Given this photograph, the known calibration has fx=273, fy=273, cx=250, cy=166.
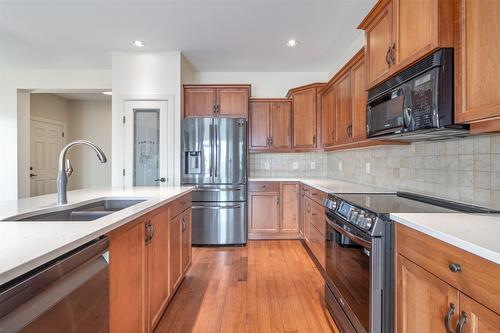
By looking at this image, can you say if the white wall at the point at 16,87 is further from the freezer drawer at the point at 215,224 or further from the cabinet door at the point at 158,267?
the cabinet door at the point at 158,267

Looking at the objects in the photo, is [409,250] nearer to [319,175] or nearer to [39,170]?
[319,175]

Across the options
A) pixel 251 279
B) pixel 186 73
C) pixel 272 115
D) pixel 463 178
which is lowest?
pixel 251 279

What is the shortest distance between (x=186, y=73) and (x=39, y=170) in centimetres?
395

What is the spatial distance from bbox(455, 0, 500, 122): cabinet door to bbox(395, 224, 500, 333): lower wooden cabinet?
60 cm

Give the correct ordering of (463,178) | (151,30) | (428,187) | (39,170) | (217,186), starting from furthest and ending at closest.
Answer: (39,170) → (217,186) → (151,30) → (428,187) → (463,178)

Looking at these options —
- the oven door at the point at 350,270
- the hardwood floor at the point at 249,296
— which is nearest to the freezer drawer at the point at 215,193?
the hardwood floor at the point at 249,296

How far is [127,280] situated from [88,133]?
20.2ft

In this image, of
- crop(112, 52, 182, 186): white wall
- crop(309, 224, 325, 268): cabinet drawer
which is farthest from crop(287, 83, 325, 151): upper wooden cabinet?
crop(112, 52, 182, 186): white wall

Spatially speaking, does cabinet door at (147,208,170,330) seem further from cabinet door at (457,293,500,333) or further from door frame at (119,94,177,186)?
door frame at (119,94,177,186)

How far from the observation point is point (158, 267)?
1.82 metres

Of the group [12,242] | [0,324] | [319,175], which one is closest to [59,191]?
[12,242]

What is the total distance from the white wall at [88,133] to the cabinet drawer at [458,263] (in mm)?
6603

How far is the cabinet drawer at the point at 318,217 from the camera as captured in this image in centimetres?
267

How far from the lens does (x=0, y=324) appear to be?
2.10 ft
